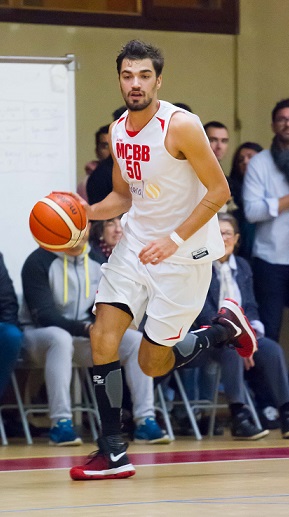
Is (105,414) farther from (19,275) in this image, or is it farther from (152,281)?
(19,275)

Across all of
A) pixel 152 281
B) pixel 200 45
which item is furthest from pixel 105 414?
pixel 200 45

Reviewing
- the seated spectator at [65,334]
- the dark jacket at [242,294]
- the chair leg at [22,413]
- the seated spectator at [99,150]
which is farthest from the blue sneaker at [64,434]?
the seated spectator at [99,150]

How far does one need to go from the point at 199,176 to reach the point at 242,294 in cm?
297

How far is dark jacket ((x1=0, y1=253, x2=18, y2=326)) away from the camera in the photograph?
7539 mm

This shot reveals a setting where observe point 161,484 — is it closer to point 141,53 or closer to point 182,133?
point 182,133

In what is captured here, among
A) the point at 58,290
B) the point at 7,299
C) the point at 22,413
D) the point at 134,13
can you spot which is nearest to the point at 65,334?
the point at 58,290

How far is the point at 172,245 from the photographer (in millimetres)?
5207

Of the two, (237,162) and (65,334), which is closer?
(65,334)

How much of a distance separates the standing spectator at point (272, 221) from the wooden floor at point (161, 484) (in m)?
1.36

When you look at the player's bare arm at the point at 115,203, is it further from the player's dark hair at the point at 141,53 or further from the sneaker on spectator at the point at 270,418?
the sneaker on spectator at the point at 270,418

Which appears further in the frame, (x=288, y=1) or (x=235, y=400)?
(x=288, y=1)

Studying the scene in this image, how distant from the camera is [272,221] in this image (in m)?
8.44

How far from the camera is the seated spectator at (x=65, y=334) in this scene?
24.6ft

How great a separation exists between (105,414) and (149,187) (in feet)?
3.48
